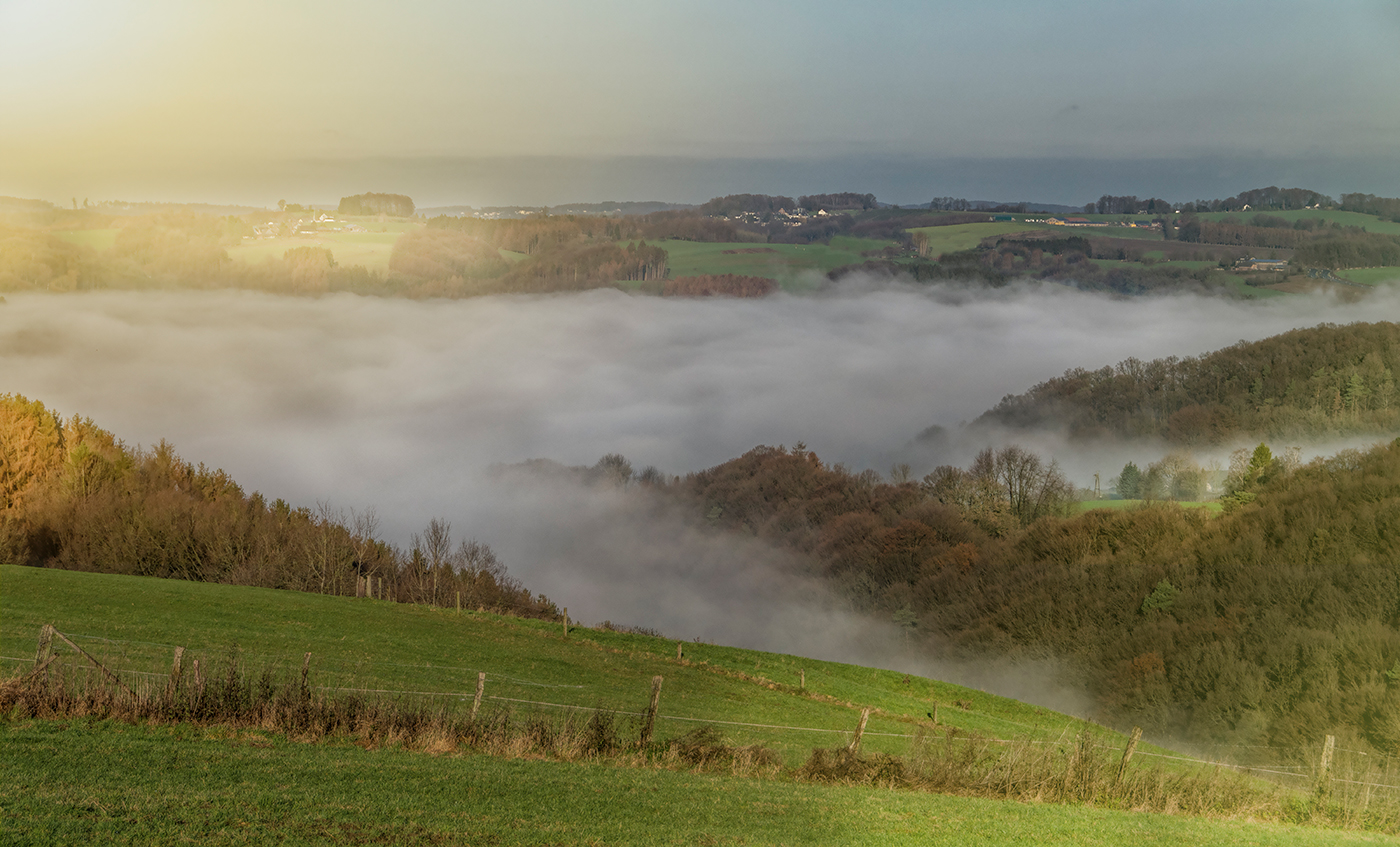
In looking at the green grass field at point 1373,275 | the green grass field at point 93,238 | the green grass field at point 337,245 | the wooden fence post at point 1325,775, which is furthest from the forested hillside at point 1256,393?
the green grass field at point 93,238

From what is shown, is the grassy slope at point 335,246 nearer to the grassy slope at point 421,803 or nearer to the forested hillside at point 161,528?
the forested hillside at point 161,528

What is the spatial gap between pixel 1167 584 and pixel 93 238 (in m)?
180

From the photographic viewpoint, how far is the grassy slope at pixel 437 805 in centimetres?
1002

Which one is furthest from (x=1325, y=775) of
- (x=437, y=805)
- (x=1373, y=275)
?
(x=1373, y=275)

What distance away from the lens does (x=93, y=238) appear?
6654 inches

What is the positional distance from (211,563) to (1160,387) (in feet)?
478

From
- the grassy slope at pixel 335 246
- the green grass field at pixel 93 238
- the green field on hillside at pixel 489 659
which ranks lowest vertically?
the green field on hillside at pixel 489 659

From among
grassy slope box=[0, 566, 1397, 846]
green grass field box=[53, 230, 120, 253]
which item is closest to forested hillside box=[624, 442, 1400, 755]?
grassy slope box=[0, 566, 1397, 846]

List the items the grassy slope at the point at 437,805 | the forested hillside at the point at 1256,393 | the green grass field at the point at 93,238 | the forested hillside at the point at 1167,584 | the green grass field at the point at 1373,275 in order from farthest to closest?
the green grass field at the point at 1373,275
the green grass field at the point at 93,238
the forested hillside at the point at 1256,393
the forested hillside at the point at 1167,584
the grassy slope at the point at 437,805

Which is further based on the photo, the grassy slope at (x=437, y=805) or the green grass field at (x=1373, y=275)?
the green grass field at (x=1373, y=275)

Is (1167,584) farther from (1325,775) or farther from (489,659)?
(1325,775)

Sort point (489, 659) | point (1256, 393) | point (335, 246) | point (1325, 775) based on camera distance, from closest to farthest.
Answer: point (1325, 775) → point (489, 659) → point (1256, 393) → point (335, 246)

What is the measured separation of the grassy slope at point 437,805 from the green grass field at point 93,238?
611ft

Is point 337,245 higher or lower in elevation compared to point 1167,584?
higher
